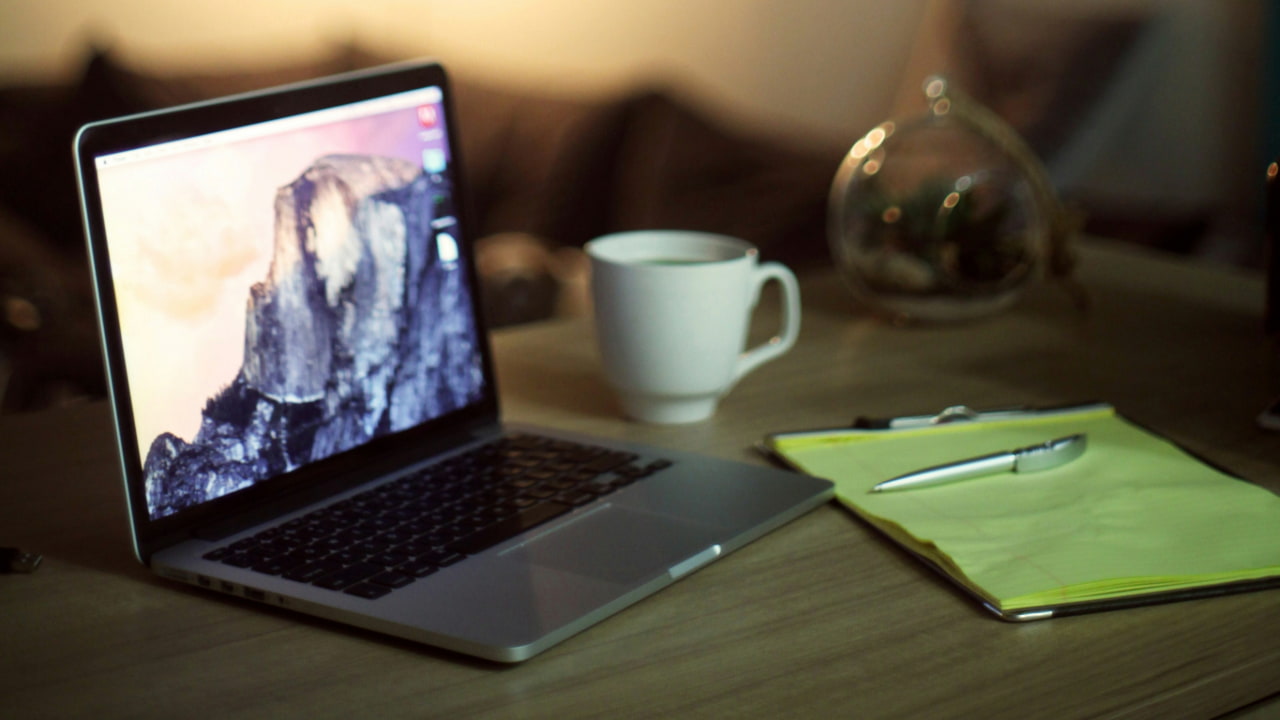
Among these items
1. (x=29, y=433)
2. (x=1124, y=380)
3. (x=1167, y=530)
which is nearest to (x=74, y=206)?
(x=29, y=433)

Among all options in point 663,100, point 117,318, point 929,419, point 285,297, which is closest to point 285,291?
point 285,297

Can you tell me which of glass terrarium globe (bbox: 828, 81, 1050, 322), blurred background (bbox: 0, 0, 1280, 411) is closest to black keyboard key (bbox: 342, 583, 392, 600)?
glass terrarium globe (bbox: 828, 81, 1050, 322)

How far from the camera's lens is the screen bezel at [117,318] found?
0.63 m

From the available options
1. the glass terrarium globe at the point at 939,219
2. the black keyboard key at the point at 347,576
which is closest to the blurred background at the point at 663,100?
the glass terrarium globe at the point at 939,219

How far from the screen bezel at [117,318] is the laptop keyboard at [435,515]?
2 centimetres

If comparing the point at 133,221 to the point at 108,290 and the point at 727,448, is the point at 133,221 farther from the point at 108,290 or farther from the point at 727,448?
the point at 727,448

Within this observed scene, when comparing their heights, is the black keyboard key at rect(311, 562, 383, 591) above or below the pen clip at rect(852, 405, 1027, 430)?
above

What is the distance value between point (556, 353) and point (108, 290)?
50cm

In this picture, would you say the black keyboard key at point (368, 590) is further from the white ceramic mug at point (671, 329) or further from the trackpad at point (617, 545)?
the white ceramic mug at point (671, 329)

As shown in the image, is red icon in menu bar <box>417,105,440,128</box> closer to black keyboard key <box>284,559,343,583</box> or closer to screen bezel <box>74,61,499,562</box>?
screen bezel <box>74,61,499,562</box>

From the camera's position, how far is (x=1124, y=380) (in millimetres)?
987

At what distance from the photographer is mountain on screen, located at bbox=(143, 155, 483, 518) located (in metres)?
0.69

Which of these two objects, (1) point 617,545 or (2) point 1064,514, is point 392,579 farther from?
(2) point 1064,514

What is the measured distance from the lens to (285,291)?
0.73 m
